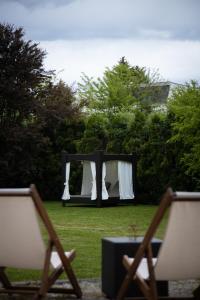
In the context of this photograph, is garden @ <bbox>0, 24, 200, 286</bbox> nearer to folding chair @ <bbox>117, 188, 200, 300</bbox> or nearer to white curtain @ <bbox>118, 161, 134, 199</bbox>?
white curtain @ <bbox>118, 161, 134, 199</bbox>

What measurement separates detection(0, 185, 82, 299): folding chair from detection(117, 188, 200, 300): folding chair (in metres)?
0.53

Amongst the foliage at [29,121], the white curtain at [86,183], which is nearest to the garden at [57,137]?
the foliage at [29,121]

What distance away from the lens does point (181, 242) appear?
4125 millimetres

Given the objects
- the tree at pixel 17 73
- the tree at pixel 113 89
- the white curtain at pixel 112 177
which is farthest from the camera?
the tree at pixel 113 89

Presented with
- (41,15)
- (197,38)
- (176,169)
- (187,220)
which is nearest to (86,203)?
(176,169)

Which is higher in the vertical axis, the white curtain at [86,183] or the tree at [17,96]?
the tree at [17,96]

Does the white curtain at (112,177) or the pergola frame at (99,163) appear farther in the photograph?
the white curtain at (112,177)

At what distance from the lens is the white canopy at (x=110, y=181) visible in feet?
59.9

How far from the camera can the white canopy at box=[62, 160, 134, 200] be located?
18.2 metres

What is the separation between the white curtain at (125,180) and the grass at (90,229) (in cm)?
181

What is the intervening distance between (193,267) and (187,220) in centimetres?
47

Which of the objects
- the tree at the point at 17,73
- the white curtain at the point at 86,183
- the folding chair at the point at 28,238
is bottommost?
the white curtain at the point at 86,183

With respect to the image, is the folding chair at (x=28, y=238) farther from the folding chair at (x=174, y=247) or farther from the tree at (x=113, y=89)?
the tree at (x=113, y=89)

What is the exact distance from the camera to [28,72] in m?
20.0
